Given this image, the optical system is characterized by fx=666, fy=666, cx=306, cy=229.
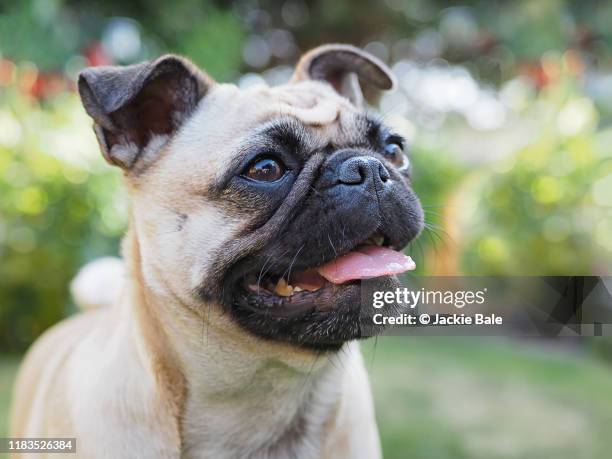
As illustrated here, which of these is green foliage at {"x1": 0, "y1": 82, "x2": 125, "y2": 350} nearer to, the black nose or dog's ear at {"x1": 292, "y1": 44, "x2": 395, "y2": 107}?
dog's ear at {"x1": 292, "y1": 44, "x2": 395, "y2": 107}

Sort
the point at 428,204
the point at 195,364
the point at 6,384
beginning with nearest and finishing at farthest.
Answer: the point at 195,364 → the point at 6,384 → the point at 428,204

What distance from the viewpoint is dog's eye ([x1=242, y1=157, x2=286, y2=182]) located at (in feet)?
6.39

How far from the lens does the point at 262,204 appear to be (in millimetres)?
1929

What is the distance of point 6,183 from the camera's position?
529 cm

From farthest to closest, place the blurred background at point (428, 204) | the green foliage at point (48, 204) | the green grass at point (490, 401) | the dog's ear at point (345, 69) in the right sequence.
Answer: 1. the green foliage at point (48, 204)
2. the blurred background at point (428, 204)
3. the green grass at point (490, 401)
4. the dog's ear at point (345, 69)

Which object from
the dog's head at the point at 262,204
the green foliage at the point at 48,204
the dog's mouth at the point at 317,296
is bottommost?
the dog's mouth at the point at 317,296

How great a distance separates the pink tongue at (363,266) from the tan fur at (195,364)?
0.27 metres

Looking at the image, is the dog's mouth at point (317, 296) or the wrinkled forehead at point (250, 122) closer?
the dog's mouth at point (317, 296)

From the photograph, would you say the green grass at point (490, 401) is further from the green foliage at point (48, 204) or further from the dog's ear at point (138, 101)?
the green foliage at point (48, 204)

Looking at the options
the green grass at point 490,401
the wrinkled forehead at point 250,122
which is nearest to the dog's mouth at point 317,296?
the wrinkled forehead at point 250,122

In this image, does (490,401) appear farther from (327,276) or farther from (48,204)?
(48,204)

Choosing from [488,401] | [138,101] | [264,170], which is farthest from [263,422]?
[488,401]

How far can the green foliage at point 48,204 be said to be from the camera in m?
5.34

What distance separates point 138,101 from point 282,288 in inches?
32.6
